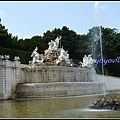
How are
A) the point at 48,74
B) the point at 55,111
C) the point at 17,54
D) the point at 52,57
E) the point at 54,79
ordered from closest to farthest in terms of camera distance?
the point at 55,111 → the point at 48,74 → the point at 54,79 → the point at 52,57 → the point at 17,54

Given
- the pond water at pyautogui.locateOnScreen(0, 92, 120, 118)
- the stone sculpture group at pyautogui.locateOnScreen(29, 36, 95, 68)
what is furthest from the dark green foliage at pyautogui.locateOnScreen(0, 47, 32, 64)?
the pond water at pyautogui.locateOnScreen(0, 92, 120, 118)

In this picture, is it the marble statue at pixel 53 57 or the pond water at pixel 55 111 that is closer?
the pond water at pixel 55 111

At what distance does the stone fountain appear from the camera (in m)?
24.9

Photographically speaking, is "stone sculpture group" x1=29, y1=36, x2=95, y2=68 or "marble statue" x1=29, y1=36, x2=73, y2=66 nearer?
"stone sculpture group" x1=29, y1=36, x2=95, y2=68

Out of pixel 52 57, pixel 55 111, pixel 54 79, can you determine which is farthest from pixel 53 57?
pixel 55 111

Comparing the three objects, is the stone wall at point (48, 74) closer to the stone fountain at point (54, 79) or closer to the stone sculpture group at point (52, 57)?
the stone fountain at point (54, 79)

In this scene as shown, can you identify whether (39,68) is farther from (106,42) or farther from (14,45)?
(106,42)

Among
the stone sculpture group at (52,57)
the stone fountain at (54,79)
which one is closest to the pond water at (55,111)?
the stone fountain at (54,79)

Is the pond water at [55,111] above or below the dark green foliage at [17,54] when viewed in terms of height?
below

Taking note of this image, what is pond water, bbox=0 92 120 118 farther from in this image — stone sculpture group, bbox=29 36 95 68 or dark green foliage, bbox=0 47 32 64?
dark green foliage, bbox=0 47 32 64

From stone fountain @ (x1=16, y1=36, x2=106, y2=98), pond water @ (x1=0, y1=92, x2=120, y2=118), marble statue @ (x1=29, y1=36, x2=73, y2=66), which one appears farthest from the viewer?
marble statue @ (x1=29, y1=36, x2=73, y2=66)

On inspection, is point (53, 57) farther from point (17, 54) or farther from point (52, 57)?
point (17, 54)

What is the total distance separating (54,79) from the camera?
89.8 feet

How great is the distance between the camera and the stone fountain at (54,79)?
24.9 m
